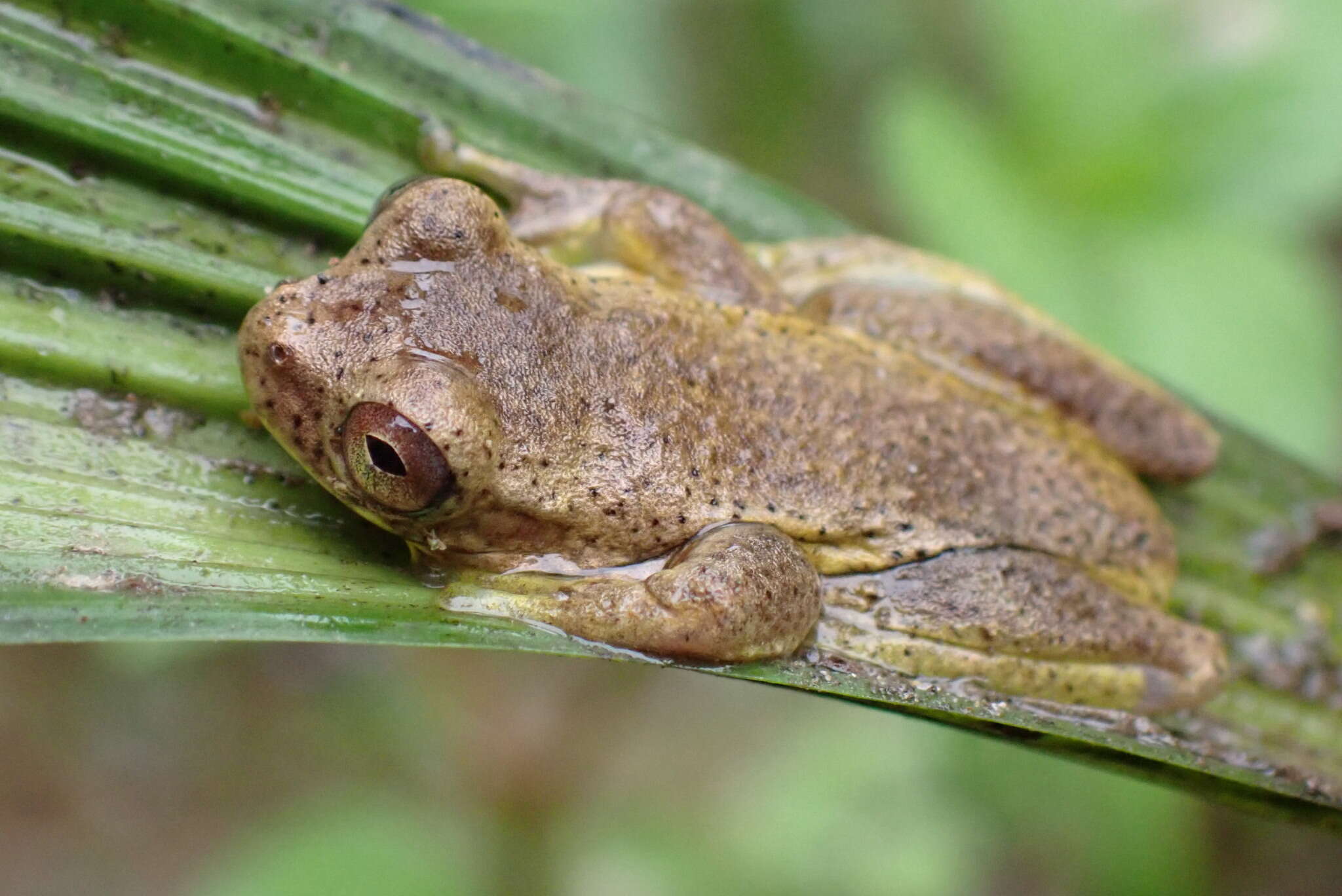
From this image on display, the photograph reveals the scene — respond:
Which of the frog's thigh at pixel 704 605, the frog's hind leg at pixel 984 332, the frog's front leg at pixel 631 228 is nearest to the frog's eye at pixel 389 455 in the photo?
the frog's thigh at pixel 704 605

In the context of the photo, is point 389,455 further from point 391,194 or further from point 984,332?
point 984,332

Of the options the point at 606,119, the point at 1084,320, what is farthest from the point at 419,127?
the point at 1084,320

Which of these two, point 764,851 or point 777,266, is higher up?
point 777,266

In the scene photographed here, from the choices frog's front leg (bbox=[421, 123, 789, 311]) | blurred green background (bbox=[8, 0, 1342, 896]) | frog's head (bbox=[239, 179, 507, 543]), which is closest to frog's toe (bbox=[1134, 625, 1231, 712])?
blurred green background (bbox=[8, 0, 1342, 896])

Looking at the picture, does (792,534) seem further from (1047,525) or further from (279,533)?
(279,533)

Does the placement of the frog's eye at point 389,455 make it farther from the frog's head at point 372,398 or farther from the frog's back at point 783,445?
the frog's back at point 783,445

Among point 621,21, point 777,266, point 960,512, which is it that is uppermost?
point 621,21

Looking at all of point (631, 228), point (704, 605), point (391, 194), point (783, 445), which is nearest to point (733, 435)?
point (783, 445)
